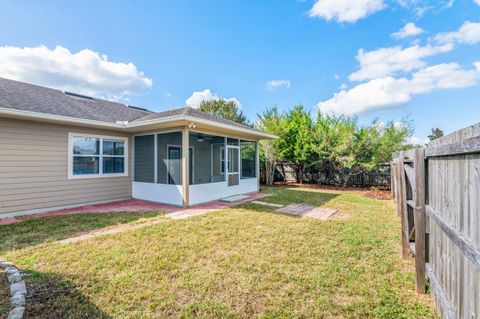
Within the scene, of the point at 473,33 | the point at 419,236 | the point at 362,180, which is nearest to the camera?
the point at 419,236

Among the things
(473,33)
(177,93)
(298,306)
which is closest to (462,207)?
(298,306)

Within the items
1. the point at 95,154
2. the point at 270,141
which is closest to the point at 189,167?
the point at 95,154

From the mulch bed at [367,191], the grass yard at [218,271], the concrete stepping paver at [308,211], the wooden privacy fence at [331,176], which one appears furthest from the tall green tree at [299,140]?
the grass yard at [218,271]

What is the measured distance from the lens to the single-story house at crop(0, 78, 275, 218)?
6398 millimetres

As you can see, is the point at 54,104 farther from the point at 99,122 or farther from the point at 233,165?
the point at 233,165

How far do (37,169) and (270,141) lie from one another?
11.0 m

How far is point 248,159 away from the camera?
11281mm

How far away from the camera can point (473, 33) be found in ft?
25.9

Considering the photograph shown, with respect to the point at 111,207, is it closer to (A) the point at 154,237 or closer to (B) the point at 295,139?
(A) the point at 154,237

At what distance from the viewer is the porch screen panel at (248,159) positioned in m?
10.9

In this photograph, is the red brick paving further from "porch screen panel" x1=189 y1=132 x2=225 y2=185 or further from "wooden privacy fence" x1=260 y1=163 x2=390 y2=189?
"wooden privacy fence" x1=260 y1=163 x2=390 y2=189

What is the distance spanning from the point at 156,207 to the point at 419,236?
7.05m

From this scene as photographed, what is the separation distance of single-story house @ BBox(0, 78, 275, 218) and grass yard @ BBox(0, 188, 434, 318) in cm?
187

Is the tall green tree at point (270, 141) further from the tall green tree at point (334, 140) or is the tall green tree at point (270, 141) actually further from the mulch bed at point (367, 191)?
the tall green tree at point (334, 140)
